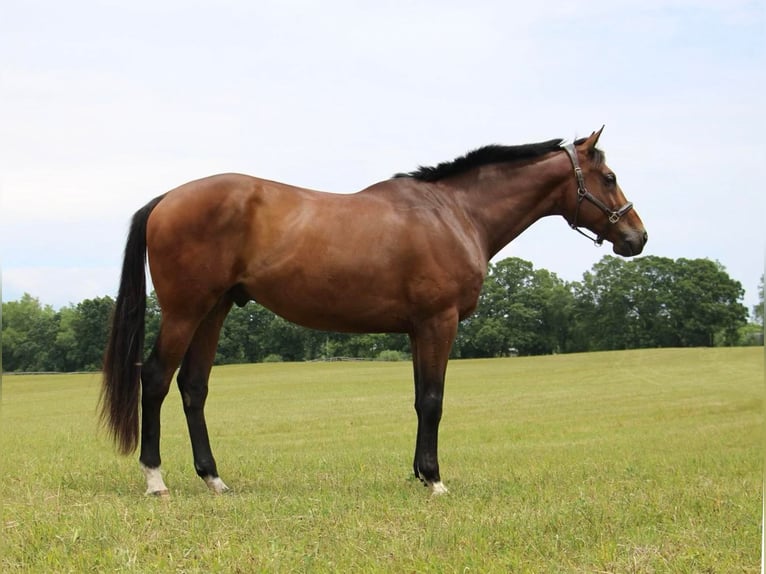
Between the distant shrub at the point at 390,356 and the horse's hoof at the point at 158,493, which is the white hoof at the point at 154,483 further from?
the distant shrub at the point at 390,356

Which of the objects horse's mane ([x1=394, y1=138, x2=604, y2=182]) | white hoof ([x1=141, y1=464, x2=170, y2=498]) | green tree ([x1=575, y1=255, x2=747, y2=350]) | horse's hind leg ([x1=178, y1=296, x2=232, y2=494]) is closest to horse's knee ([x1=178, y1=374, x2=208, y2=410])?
horse's hind leg ([x1=178, y1=296, x2=232, y2=494])

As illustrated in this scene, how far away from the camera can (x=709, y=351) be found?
36.8 meters

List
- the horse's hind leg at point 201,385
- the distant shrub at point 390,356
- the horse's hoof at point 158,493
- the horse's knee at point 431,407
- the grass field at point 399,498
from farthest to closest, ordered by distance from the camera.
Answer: the distant shrub at point 390,356 < the horse's hind leg at point 201,385 < the horse's knee at point 431,407 < the horse's hoof at point 158,493 < the grass field at point 399,498

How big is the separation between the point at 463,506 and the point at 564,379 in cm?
2241

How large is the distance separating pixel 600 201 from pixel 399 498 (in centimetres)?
357

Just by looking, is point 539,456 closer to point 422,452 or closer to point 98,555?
point 422,452

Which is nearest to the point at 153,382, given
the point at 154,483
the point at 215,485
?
the point at 154,483

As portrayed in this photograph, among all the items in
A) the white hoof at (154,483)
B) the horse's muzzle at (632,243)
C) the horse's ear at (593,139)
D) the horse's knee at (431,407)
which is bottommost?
the white hoof at (154,483)

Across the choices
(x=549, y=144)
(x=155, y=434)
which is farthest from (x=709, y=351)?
(x=155, y=434)

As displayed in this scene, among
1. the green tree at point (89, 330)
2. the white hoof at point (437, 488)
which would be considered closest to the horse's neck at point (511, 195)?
the white hoof at point (437, 488)

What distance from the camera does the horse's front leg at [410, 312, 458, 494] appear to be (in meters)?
6.97

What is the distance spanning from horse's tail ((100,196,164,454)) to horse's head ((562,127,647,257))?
165 inches

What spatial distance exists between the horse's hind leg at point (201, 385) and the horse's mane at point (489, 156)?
94.2 inches

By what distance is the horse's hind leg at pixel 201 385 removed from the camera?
7211mm
